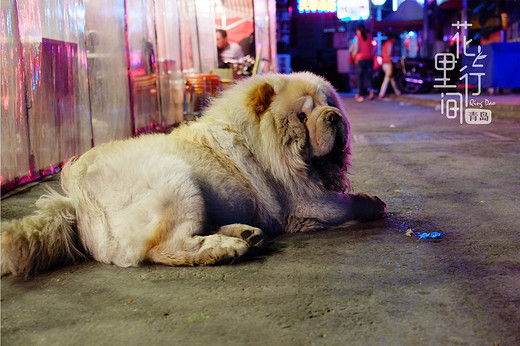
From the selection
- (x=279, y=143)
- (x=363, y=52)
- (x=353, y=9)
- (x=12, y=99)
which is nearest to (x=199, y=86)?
(x=12, y=99)

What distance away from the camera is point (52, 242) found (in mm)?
3041

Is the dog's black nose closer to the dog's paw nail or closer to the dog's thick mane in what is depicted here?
the dog's thick mane

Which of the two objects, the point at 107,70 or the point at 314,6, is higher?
the point at 314,6

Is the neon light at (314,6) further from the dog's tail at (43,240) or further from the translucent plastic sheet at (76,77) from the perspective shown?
the dog's tail at (43,240)

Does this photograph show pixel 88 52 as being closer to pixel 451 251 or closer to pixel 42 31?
pixel 42 31

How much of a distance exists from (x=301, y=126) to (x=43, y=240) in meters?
1.64

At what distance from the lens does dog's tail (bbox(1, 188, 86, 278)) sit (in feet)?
9.32

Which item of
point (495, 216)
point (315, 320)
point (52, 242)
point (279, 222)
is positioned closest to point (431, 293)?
point (315, 320)

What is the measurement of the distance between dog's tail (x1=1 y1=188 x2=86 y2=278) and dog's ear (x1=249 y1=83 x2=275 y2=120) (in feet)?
4.23

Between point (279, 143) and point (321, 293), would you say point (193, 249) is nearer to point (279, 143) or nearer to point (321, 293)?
point (321, 293)

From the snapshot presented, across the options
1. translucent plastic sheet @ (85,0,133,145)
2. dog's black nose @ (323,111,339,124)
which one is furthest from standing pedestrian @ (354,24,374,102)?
dog's black nose @ (323,111,339,124)

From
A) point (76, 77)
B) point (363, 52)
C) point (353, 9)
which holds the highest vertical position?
point (353, 9)

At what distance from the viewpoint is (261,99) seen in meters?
3.71
